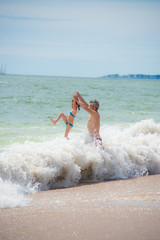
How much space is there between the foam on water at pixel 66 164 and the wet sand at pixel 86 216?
0.42 metres

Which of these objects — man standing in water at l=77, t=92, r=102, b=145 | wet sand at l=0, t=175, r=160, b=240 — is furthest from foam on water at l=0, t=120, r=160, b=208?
wet sand at l=0, t=175, r=160, b=240

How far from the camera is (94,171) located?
6867mm

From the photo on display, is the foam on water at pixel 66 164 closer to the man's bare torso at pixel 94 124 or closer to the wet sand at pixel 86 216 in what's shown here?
the man's bare torso at pixel 94 124

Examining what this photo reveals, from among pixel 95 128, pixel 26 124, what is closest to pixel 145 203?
pixel 95 128

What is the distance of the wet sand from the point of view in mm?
3928

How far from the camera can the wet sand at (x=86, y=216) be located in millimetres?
3928

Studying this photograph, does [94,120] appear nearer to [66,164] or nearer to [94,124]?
[94,124]

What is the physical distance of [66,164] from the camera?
21.4 ft

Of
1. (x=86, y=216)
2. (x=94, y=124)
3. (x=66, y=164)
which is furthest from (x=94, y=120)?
(x=86, y=216)

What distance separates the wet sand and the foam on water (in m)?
0.42

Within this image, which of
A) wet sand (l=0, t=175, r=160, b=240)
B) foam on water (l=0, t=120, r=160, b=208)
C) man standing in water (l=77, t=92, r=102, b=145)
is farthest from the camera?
man standing in water (l=77, t=92, r=102, b=145)

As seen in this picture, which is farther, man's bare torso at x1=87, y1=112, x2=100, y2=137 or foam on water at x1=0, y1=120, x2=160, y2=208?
man's bare torso at x1=87, y1=112, x2=100, y2=137

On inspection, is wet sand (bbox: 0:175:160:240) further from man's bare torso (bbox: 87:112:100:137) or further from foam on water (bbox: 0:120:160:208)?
man's bare torso (bbox: 87:112:100:137)

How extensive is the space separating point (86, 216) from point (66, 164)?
2.15 meters
